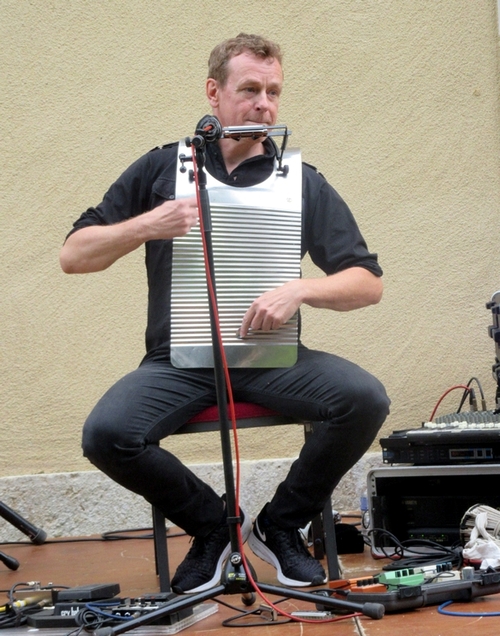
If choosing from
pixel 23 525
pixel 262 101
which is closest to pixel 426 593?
pixel 262 101

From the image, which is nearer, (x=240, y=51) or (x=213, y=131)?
(x=213, y=131)

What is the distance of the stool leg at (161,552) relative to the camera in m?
2.64

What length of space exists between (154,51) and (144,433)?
2.33 metres

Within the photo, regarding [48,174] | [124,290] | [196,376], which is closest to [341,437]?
[196,376]

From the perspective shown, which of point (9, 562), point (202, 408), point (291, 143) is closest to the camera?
point (202, 408)

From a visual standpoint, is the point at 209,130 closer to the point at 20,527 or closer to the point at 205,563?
the point at 205,563

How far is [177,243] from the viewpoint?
9.04 feet

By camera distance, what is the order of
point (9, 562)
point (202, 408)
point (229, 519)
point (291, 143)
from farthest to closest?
point (291, 143), point (9, 562), point (202, 408), point (229, 519)

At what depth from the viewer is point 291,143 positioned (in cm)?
438

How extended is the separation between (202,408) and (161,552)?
1.49 feet

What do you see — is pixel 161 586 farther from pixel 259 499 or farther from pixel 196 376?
pixel 259 499

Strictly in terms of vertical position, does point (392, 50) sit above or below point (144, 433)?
above

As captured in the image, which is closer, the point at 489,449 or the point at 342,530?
Answer: the point at 489,449

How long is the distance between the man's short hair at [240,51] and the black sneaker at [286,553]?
57.8 inches
